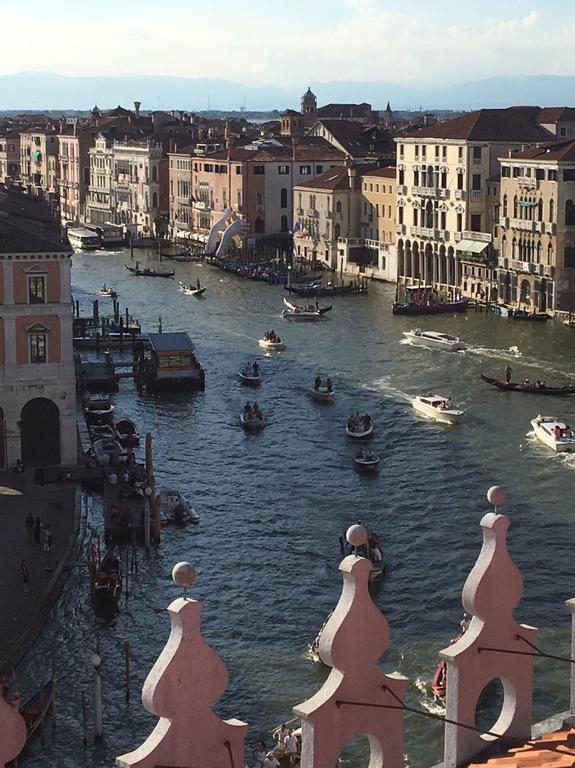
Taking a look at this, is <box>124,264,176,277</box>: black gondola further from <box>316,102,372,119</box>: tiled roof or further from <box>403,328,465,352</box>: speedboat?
<box>316,102,372,119</box>: tiled roof

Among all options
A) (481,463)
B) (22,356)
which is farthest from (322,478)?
(22,356)

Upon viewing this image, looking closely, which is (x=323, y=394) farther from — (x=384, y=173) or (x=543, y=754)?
(x=384, y=173)

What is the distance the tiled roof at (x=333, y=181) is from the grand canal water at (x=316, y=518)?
25498 mm

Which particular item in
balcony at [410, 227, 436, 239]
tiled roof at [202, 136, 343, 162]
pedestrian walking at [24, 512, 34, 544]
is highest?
tiled roof at [202, 136, 343, 162]

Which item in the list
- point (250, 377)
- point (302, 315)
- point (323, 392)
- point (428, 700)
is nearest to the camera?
point (428, 700)

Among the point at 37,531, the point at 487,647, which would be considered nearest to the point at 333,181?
the point at 37,531

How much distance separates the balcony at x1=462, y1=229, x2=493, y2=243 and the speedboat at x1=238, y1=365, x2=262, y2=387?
75.0 feet

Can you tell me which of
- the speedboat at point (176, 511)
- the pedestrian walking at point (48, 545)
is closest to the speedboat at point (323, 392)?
the speedboat at point (176, 511)

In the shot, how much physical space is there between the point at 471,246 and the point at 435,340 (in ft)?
54.0

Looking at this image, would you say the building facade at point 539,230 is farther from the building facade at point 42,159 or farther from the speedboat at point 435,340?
the building facade at point 42,159

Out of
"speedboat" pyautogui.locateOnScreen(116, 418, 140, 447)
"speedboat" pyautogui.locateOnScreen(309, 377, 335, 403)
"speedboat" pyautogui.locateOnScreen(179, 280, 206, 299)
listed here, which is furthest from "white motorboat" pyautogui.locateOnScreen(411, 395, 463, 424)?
"speedboat" pyautogui.locateOnScreen(179, 280, 206, 299)

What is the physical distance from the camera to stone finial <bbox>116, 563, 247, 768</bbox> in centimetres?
689

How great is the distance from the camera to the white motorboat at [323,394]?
137 ft

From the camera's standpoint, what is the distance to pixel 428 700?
64.7ft
